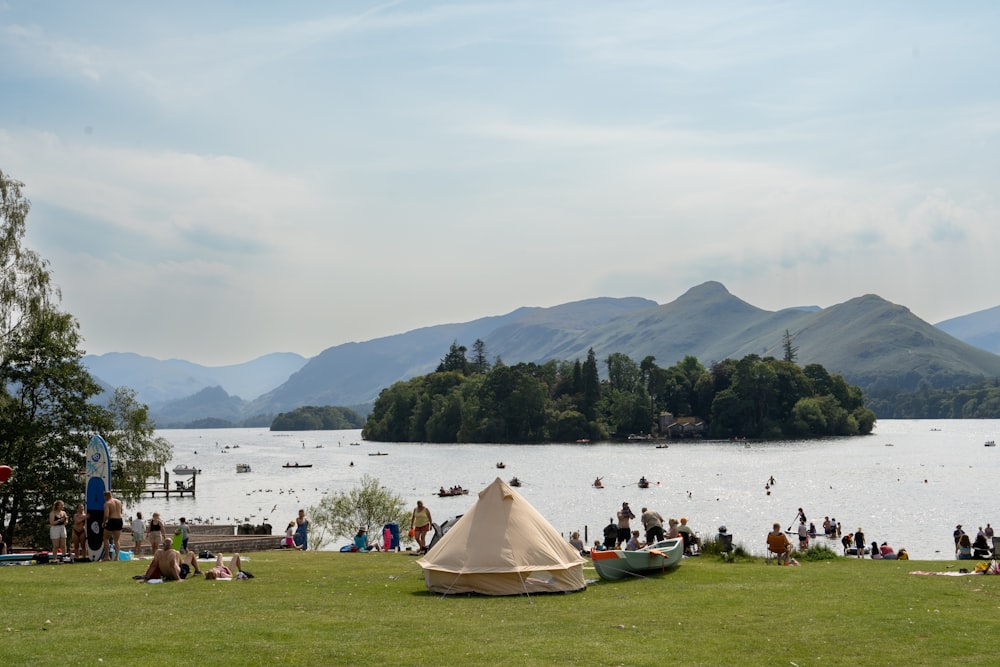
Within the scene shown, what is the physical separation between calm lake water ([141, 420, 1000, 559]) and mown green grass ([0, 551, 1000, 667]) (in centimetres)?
2829

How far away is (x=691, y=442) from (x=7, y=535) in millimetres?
155850

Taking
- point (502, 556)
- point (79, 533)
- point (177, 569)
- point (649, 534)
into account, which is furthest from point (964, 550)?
point (79, 533)

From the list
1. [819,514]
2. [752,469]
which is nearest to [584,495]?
[819,514]

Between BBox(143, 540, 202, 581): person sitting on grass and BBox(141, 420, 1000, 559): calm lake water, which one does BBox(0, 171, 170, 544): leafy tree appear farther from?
BBox(143, 540, 202, 581): person sitting on grass

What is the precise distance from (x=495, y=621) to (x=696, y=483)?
→ 84910mm

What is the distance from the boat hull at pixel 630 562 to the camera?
872 inches

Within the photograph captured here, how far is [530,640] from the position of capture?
574 inches

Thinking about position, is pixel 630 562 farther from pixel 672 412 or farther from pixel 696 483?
A: pixel 672 412

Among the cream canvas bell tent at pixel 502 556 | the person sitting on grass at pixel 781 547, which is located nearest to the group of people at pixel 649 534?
the person sitting on grass at pixel 781 547

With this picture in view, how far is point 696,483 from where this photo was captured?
98.0m

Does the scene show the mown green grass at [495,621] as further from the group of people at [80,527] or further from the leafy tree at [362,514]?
the leafy tree at [362,514]

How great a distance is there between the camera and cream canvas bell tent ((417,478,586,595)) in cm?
1998

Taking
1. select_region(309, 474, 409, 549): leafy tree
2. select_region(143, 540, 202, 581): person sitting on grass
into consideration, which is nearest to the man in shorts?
select_region(143, 540, 202, 581): person sitting on grass

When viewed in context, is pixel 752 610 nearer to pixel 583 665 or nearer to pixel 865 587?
pixel 865 587
